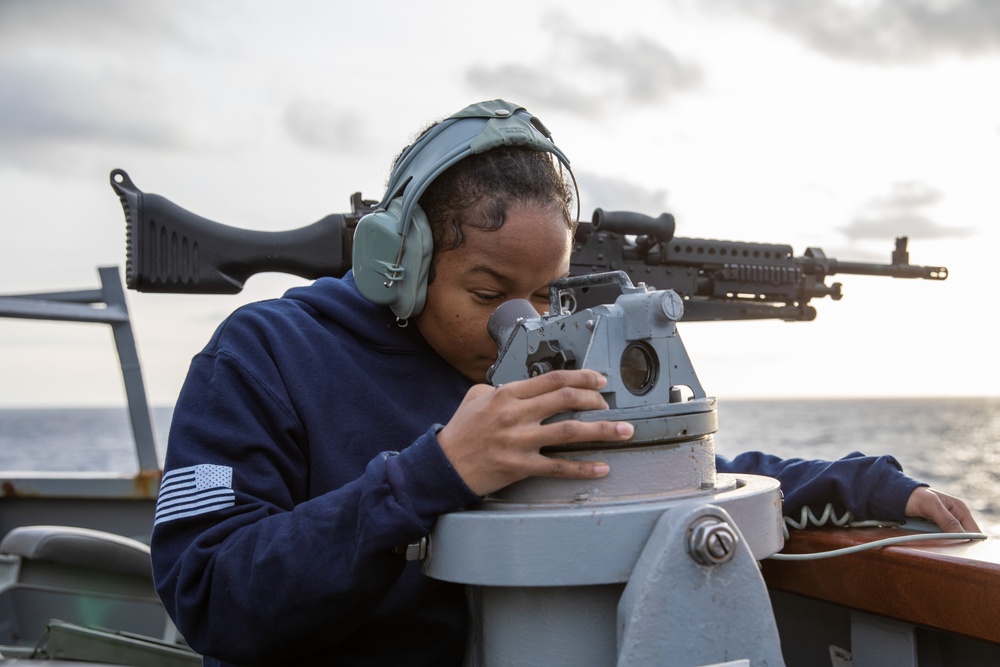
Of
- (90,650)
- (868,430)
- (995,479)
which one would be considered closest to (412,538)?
(90,650)

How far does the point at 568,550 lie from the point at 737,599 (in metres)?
0.19

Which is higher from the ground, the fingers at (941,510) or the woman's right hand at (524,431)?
the woman's right hand at (524,431)

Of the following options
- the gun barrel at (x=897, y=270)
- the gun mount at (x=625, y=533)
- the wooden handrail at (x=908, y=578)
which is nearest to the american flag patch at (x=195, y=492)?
the gun mount at (x=625, y=533)

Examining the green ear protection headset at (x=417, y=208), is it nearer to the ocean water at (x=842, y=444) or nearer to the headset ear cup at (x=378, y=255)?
the headset ear cup at (x=378, y=255)

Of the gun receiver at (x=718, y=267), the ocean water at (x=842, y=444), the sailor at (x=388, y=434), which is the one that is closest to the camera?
the sailor at (x=388, y=434)

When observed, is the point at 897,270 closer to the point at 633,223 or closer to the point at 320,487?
the point at 633,223

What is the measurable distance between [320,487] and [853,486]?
91 centimetres

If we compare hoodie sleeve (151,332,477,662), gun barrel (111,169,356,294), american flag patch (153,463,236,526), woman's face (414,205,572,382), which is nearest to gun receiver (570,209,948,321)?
gun barrel (111,169,356,294)

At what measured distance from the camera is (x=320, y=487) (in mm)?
1402

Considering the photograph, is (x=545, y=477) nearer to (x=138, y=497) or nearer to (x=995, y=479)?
(x=138, y=497)

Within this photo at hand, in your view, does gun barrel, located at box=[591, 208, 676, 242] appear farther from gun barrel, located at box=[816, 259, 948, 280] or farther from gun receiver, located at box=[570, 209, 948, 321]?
gun barrel, located at box=[816, 259, 948, 280]

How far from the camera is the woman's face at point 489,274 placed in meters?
1.38

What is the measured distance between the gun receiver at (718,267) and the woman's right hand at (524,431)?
2.58 m

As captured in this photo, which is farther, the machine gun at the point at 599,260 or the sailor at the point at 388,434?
the machine gun at the point at 599,260
